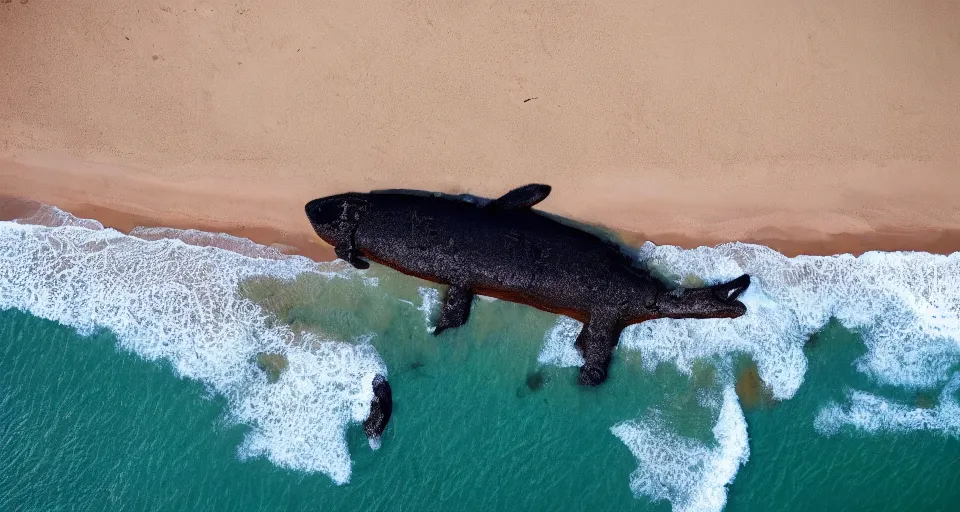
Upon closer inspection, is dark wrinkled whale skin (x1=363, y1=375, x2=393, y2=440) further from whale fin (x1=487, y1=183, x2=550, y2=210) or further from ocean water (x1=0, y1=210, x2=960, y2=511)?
whale fin (x1=487, y1=183, x2=550, y2=210)

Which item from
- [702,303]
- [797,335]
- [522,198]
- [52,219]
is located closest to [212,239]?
[52,219]

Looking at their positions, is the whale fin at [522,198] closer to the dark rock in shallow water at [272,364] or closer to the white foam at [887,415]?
the dark rock in shallow water at [272,364]

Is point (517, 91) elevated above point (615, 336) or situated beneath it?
elevated above

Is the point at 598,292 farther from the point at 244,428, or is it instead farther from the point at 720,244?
the point at 244,428

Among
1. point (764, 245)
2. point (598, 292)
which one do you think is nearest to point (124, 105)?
point (598, 292)

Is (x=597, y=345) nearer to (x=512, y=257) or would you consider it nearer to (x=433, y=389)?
(x=512, y=257)

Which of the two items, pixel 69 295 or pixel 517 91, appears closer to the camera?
pixel 517 91
